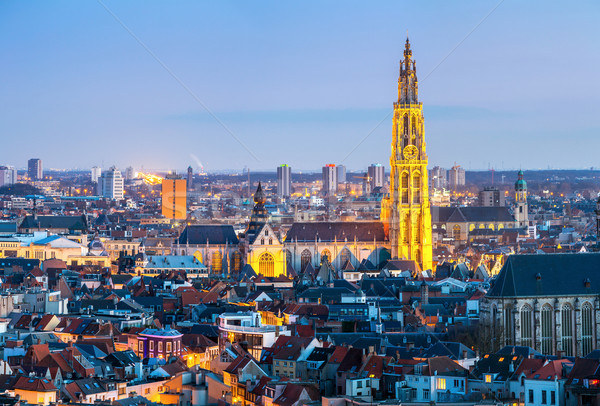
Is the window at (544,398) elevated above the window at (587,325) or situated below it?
below

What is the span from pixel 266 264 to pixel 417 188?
14.6 m

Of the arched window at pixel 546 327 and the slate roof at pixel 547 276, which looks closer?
the arched window at pixel 546 327

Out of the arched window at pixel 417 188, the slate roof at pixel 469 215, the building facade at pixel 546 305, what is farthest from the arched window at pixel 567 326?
the slate roof at pixel 469 215

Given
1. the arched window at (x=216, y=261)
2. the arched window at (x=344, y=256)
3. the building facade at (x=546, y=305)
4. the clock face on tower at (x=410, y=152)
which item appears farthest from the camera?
the arched window at (x=344, y=256)

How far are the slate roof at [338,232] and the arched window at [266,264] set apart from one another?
4.04 m

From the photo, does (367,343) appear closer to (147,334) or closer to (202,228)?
(147,334)

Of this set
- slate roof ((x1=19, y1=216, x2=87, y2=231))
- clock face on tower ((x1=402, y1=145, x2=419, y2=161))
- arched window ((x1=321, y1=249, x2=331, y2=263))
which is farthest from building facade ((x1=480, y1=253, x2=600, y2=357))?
slate roof ((x1=19, y1=216, x2=87, y2=231))

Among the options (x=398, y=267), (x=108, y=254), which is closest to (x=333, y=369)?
(x=398, y=267)

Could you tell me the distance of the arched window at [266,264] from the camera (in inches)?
5172

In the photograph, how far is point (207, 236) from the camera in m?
135

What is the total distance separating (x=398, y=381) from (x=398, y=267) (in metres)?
62.2

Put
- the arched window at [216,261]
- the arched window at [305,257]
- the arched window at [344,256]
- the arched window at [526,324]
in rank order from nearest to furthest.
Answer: the arched window at [526,324] → the arched window at [216,261] → the arched window at [344,256] → the arched window at [305,257]

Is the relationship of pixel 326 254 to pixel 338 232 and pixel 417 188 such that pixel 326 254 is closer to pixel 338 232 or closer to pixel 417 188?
pixel 338 232

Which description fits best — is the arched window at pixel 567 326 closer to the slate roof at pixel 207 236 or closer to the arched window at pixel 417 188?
the arched window at pixel 417 188
